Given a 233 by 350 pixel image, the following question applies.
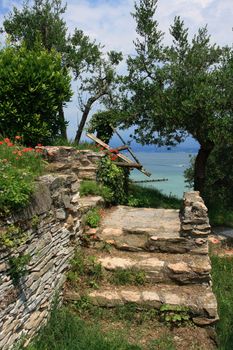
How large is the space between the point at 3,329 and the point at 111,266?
3180 millimetres

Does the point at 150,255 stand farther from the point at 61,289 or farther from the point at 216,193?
the point at 216,193

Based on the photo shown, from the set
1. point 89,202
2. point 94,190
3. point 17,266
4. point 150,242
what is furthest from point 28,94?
point 17,266

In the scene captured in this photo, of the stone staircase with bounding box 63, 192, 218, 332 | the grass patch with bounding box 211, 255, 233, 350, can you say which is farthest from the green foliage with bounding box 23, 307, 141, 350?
the grass patch with bounding box 211, 255, 233, 350

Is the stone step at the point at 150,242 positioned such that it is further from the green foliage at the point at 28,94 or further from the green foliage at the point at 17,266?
the green foliage at the point at 28,94

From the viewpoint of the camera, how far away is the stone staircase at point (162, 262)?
23.0 ft

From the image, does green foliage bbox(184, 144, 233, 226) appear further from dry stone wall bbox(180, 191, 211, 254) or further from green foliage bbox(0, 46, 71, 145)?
dry stone wall bbox(180, 191, 211, 254)

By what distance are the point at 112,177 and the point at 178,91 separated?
4.28 metres

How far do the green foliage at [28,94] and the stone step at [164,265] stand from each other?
15.2 feet

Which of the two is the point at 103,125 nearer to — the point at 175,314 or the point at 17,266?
the point at 175,314

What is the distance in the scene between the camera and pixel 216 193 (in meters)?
20.3

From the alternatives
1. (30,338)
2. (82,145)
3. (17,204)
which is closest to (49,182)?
(17,204)

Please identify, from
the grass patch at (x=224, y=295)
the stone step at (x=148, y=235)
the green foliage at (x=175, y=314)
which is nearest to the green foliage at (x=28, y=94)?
the stone step at (x=148, y=235)

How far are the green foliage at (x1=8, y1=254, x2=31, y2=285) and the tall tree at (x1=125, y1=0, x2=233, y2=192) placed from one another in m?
8.74

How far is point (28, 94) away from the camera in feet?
35.4
